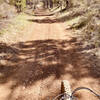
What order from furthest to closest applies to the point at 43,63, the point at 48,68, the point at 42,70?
the point at 43,63 < the point at 48,68 < the point at 42,70

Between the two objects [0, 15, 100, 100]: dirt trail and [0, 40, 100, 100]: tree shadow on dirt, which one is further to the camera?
[0, 40, 100, 100]: tree shadow on dirt

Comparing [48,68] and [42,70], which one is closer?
[42,70]

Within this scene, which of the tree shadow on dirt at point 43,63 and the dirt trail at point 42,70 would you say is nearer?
the dirt trail at point 42,70

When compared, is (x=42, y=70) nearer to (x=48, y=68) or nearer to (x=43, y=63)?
(x=48, y=68)

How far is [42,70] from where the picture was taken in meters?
5.96

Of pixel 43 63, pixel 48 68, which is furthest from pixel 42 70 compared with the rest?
pixel 43 63

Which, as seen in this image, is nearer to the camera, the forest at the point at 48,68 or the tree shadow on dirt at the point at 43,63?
the forest at the point at 48,68

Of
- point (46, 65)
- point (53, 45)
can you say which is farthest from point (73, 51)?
point (46, 65)

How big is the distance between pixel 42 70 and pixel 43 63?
24.9 inches

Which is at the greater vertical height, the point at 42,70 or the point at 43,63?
the point at 43,63

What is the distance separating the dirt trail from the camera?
474 cm

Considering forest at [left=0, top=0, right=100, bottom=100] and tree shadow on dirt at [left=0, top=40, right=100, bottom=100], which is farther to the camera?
tree shadow on dirt at [left=0, top=40, right=100, bottom=100]

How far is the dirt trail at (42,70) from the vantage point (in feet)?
15.6

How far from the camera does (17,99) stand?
441cm
